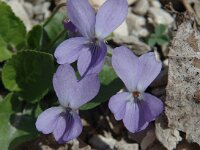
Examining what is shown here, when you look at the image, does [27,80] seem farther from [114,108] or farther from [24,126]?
[114,108]

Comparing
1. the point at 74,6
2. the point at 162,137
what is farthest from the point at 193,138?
the point at 74,6

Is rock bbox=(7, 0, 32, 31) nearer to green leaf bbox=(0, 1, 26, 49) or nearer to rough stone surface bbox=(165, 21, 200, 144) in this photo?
green leaf bbox=(0, 1, 26, 49)

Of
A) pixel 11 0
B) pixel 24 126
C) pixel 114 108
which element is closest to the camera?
pixel 114 108

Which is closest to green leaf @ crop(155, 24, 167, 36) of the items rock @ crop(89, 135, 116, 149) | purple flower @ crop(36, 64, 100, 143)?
rock @ crop(89, 135, 116, 149)

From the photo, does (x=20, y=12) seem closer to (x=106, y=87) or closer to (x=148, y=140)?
(x=106, y=87)

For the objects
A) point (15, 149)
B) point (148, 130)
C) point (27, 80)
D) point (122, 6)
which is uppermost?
point (122, 6)

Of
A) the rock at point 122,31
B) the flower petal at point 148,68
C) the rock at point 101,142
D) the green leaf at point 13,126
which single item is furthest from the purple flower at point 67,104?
the rock at point 122,31
